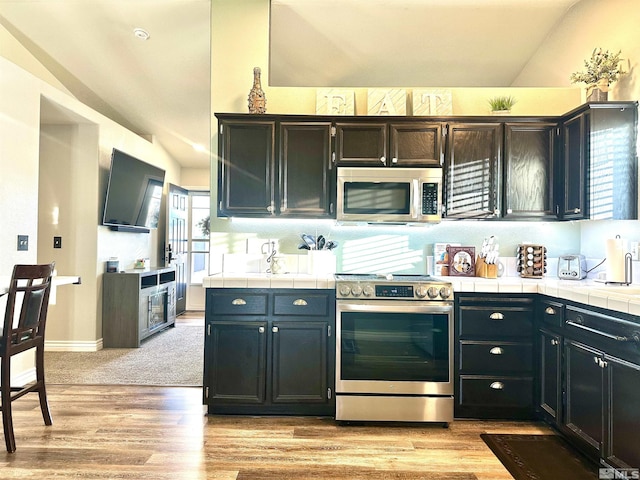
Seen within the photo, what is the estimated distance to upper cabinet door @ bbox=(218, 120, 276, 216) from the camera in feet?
10.3

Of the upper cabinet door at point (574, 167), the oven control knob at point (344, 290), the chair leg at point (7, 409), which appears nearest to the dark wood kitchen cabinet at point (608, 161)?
the upper cabinet door at point (574, 167)

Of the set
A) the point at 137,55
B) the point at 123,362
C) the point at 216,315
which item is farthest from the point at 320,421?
the point at 137,55

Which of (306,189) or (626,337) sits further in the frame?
(306,189)

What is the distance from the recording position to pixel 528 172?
3.12 metres

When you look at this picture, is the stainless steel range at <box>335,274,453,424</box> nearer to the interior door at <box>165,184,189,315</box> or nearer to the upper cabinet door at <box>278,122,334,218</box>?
the upper cabinet door at <box>278,122,334,218</box>

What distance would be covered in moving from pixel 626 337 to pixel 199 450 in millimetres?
2349

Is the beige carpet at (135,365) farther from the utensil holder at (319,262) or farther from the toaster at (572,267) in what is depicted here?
the toaster at (572,267)

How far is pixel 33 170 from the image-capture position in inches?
139

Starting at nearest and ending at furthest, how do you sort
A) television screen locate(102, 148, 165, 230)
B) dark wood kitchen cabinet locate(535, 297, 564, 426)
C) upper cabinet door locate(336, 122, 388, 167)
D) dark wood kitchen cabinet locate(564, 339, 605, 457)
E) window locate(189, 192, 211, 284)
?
1. dark wood kitchen cabinet locate(564, 339, 605, 457)
2. dark wood kitchen cabinet locate(535, 297, 564, 426)
3. upper cabinet door locate(336, 122, 388, 167)
4. television screen locate(102, 148, 165, 230)
5. window locate(189, 192, 211, 284)

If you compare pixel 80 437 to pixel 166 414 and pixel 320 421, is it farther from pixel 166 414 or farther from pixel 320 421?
pixel 320 421

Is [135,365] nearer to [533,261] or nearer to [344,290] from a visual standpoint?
[344,290]

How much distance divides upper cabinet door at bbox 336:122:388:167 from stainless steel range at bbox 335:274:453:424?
0.96m

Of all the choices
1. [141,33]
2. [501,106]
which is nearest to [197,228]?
[141,33]

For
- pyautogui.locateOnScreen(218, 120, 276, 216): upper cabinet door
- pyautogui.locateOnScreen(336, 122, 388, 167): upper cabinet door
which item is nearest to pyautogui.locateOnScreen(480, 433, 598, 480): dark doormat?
pyautogui.locateOnScreen(336, 122, 388, 167): upper cabinet door
